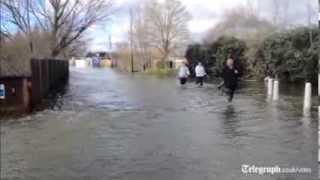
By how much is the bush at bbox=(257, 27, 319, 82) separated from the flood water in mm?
6378

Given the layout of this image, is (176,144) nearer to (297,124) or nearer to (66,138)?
(66,138)

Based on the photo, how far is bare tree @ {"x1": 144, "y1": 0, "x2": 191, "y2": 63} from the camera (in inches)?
461

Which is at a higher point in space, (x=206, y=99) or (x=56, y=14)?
(x=56, y=14)

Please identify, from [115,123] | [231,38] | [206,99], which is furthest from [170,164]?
[231,38]

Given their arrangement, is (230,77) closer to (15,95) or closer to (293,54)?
(293,54)

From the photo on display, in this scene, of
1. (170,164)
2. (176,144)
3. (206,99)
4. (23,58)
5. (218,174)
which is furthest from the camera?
(206,99)

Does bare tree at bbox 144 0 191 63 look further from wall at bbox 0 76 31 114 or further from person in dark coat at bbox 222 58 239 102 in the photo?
wall at bbox 0 76 31 114

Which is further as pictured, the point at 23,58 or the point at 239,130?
the point at 239,130

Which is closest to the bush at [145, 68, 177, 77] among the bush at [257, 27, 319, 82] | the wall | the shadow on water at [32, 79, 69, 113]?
the bush at [257, 27, 319, 82]

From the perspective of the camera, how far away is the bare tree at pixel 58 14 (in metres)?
6.67

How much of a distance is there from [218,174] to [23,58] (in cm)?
268

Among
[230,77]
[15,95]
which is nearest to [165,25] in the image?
[230,77]

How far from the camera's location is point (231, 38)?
25438 millimetres

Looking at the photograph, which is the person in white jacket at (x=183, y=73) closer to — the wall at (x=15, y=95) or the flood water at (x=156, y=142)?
the flood water at (x=156, y=142)
